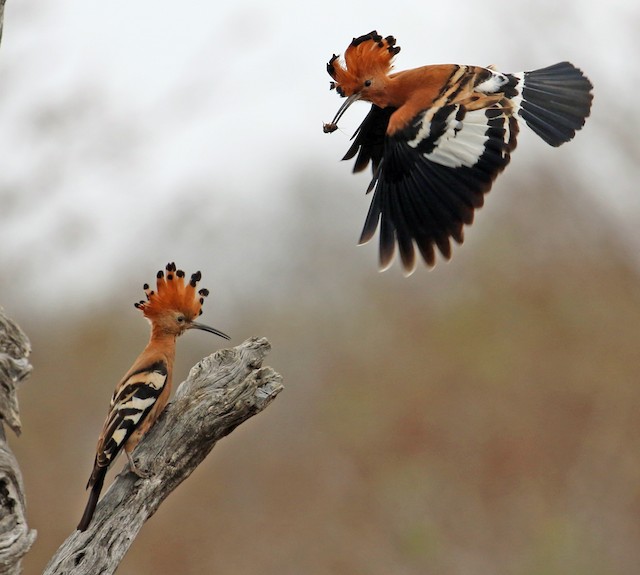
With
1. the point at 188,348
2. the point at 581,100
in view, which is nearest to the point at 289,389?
the point at 188,348

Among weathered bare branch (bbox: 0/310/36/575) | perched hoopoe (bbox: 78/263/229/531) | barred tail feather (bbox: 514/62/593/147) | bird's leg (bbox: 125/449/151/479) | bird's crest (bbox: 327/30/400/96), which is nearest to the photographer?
weathered bare branch (bbox: 0/310/36/575)

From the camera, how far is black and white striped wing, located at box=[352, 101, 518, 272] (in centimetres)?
356

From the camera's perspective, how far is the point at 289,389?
753 centimetres

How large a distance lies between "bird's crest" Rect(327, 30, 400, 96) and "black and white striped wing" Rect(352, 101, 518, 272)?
0.27 metres

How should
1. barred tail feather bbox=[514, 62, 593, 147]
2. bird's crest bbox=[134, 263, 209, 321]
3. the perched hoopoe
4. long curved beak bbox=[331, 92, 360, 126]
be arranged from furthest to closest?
1. barred tail feather bbox=[514, 62, 593, 147]
2. long curved beak bbox=[331, 92, 360, 126]
3. bird's crest bbox=[134, 263, 209, 321]
4. the perched hoopoe

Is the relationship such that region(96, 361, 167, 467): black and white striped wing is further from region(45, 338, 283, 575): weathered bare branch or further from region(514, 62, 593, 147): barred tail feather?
region(514, 62, 593, 147): barred tail feather

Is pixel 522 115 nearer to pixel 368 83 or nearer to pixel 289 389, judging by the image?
pixel 368 83

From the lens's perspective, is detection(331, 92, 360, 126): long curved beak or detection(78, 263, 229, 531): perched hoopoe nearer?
detection(78, 263, 229, 531): perched hoopoe

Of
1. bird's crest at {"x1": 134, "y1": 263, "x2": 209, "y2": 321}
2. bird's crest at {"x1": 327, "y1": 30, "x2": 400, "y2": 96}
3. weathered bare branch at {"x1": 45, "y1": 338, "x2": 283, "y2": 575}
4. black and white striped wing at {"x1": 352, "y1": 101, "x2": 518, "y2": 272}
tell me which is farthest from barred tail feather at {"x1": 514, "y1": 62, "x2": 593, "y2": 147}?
weathered bare branch at {"x1": 45, "y1": 338, "x2": 283, "y2": 575}

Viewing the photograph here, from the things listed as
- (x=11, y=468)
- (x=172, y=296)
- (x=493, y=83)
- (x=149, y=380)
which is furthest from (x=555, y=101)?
(x=11, y=468)

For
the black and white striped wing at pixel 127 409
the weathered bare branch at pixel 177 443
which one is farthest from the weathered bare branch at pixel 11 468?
the black and white striped wing at pixel 127 409

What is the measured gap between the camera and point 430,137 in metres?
3.59

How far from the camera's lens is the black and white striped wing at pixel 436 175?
356 centimetres

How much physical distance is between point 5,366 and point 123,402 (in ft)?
1.25
